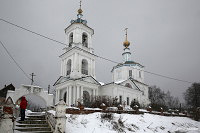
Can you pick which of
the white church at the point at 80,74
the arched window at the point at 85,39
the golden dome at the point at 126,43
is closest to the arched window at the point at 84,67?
the white church at the point at 80,74

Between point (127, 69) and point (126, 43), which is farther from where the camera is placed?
point (126, 43)

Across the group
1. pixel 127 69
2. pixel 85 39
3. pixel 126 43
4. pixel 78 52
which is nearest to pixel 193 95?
pixel 127 69

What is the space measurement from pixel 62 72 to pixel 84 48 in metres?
5.43

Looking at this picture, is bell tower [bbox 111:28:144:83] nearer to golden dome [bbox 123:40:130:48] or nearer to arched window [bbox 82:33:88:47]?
golden dome [bbox 123:40:130:48]

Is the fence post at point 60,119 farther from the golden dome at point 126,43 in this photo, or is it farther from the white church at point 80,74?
the golden dome at point 126,43

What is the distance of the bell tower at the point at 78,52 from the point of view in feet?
86.1

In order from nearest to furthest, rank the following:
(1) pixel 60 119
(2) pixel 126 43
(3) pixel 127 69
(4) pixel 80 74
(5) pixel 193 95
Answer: (1) pixel 60 119, (4) pixel 80 74, (3) pixel 127 69, (2) pixel 126 43, (5) pixel 193 95

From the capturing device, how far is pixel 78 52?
26547 millimetres

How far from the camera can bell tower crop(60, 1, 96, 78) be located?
26250 mm

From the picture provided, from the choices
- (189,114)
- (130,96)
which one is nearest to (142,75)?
(130,96)

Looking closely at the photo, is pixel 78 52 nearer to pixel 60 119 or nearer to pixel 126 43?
pixel 60 119

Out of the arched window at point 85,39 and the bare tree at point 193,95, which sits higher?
the arched window at point 85,39

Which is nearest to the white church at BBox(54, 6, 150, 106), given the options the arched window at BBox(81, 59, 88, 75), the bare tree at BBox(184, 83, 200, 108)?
the arched window at BBox(81, 59, 88, 75)

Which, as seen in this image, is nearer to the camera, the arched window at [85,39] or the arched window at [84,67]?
the arched window at [84,67]
